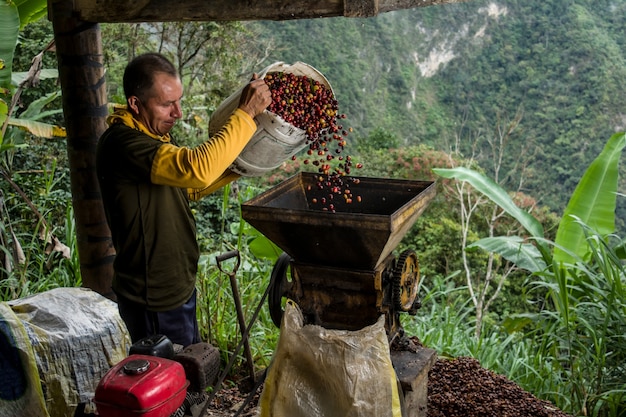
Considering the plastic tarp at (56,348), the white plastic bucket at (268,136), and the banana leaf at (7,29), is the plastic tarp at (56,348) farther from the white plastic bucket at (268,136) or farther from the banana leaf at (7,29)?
the banana leaf at (7,29)

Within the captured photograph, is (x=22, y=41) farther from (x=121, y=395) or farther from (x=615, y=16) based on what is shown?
(x=615, y=16)

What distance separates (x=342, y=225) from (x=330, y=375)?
51 centimetres

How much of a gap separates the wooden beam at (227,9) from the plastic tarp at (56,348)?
3.76 feet

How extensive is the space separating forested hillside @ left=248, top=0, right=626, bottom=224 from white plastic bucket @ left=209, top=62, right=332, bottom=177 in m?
11.7

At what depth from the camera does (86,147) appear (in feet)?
9.54

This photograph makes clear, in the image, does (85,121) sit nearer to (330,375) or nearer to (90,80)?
(90,80)

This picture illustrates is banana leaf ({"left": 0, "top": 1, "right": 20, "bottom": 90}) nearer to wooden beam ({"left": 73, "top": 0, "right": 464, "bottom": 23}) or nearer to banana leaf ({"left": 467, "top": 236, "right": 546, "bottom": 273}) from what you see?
wooden beam ({"left": 73, "top": 0, "right": 464, "bottom": 23})

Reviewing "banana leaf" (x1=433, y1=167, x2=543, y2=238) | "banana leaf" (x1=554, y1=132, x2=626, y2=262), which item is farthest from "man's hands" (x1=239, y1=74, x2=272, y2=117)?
"banana leaf" (x1=554, y1=132, x2=626, y2=262)

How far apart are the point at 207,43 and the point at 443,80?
12.1 m

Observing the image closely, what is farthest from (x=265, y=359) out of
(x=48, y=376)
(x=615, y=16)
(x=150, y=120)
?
(x=615, y=16)

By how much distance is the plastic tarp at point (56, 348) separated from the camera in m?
2.32

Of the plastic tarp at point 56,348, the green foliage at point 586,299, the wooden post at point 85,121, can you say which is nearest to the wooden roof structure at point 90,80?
the wooden post at point 85,121

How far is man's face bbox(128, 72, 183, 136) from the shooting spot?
227 cm

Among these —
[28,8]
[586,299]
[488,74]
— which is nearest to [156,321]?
[28,8]
